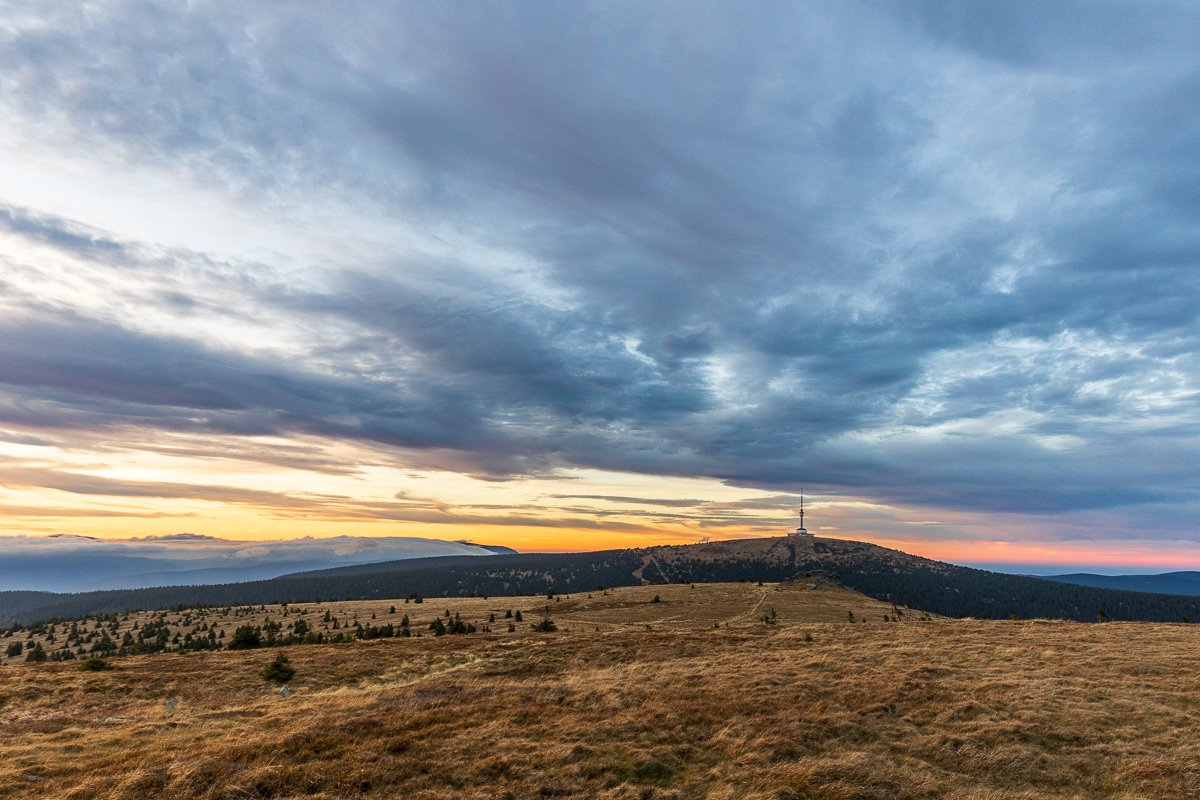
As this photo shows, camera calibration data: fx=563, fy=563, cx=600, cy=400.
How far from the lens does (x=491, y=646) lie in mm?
38031

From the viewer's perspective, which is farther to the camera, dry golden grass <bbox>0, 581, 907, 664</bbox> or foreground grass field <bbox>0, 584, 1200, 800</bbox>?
dry golden grass <bbox>0, 581, 907, 664</bbox>

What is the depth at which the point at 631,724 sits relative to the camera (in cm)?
1859

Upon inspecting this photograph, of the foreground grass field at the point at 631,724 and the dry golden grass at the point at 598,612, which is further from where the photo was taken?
the dry golden grass at the point at 598,612

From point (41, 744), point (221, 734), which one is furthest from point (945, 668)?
point (41, 744)

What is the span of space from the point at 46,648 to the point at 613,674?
211 ft

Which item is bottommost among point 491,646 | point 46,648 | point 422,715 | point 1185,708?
point 46,648

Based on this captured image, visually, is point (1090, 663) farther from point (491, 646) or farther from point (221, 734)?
point (221, 734)

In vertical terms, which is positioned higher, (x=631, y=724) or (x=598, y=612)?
(x=631, y=724)

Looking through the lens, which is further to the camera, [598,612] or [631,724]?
[598,612]

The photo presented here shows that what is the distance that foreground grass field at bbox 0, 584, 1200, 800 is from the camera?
1416cm

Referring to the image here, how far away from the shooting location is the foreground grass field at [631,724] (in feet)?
46.5

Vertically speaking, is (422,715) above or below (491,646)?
above

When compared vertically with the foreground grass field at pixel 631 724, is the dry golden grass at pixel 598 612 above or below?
below

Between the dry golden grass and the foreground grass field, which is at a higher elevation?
the foreground grass field
